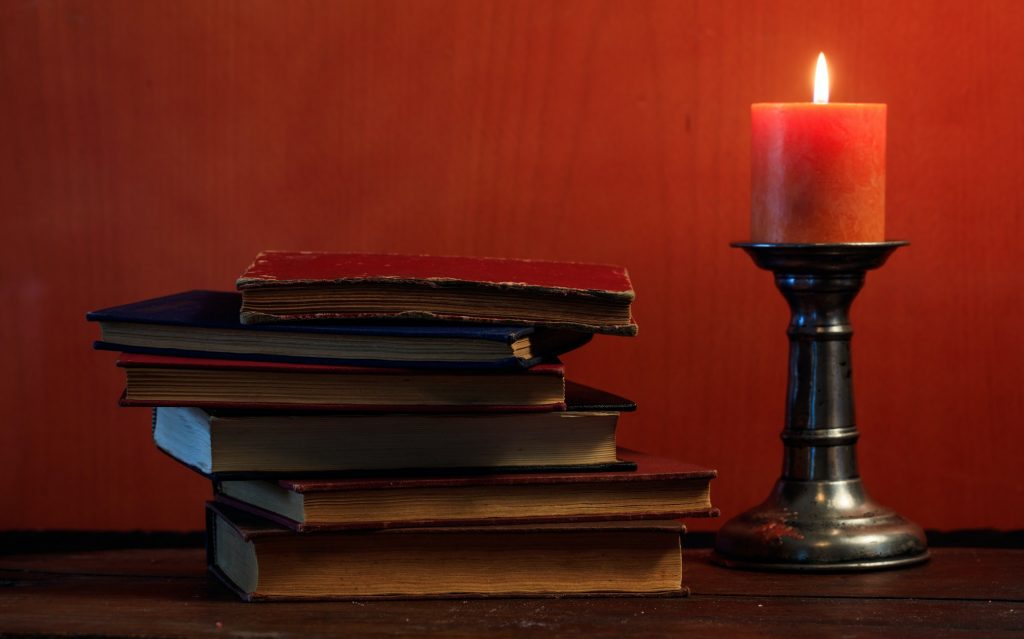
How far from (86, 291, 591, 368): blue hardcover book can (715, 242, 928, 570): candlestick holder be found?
239 millimetres

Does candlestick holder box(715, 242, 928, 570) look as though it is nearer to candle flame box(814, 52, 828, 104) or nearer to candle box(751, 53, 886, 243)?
candle box(751, 53, 886, 243)

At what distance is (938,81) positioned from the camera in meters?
1.14

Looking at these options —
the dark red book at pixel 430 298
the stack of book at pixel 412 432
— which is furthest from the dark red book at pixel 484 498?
the dark red book at pixel 430 298

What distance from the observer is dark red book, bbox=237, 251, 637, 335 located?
84cm

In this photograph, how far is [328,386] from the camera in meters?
0.85

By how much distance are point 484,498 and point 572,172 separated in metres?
0.39

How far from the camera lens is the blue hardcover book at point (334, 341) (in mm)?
836

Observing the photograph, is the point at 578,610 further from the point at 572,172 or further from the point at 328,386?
the point at 572,172

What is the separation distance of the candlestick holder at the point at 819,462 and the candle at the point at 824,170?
22 mm

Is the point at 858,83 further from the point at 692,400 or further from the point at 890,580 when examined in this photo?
the point at 890,580

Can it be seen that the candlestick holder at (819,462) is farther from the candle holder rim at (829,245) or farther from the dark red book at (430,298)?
the dark red book at (430,298)

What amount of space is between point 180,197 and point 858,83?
619mm

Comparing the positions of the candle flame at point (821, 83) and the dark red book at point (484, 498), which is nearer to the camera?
the dark red book at point (484, 498)

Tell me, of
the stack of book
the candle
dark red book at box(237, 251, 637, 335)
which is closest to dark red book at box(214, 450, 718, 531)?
Answer: the stack of book
